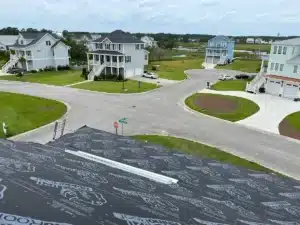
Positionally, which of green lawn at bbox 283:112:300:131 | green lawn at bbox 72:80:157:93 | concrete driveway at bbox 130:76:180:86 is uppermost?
concrete driveway at bbox 130:76:180:86

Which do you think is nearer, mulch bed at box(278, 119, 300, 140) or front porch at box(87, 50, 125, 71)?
mulch bed at box(278, 119, 300, 140)

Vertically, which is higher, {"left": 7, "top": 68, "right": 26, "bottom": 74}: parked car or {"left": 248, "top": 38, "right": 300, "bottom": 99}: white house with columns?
{"left": 248, "top": 38, "right": 300, "bottom": 99}: white house with columns

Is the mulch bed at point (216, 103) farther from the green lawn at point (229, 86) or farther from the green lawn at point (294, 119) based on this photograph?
the green lawn at point (229, 86)

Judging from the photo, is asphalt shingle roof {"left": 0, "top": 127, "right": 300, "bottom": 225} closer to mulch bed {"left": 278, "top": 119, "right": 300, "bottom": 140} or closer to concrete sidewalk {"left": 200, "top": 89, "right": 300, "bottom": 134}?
mulch bed {"left": 278, "top": 119, "right": 300, "bottom": 140}

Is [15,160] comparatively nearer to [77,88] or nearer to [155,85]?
[77,88]

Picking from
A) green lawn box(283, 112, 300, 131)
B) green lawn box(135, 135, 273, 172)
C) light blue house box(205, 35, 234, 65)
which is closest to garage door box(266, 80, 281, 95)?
green lawn box(283, 112, 300, 131)

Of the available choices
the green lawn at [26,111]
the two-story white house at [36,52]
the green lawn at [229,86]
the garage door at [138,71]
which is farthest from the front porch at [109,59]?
the green lawn at [26,111]

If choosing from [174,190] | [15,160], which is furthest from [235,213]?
[15,160]
